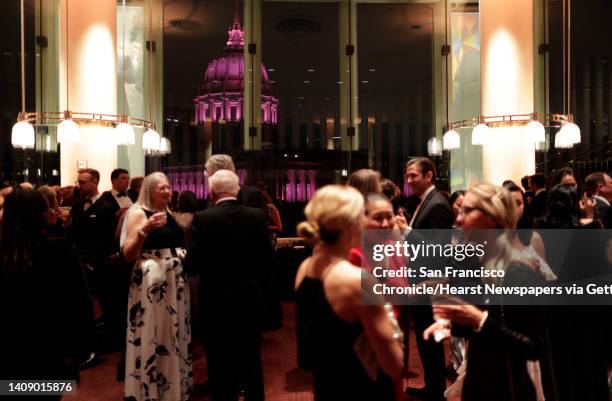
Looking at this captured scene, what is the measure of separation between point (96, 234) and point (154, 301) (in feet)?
5.22

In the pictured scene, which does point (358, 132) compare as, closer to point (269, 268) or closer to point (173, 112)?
point (173, 112)

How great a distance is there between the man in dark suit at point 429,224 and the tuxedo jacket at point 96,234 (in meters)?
2.65

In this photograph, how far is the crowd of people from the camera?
1852 mm

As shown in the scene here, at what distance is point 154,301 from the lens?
343 centimetres

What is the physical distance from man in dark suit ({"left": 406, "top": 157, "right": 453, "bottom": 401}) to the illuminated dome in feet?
18.6

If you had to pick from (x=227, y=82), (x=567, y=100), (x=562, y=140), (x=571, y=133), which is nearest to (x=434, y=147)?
(x=567, y=100)

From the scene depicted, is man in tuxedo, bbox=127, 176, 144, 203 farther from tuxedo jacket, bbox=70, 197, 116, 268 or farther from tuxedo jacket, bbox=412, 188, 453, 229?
tuxedo jacket, bbox=412, 188, 453, 229

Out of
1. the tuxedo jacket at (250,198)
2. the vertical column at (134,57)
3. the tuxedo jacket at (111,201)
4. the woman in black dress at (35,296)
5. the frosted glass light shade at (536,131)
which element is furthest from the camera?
the vertical column at (134,57)

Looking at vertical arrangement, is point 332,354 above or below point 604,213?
below

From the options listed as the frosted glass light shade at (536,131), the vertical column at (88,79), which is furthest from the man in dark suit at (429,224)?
the vertical column at (88,79)

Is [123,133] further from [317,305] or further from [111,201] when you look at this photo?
[317,305]

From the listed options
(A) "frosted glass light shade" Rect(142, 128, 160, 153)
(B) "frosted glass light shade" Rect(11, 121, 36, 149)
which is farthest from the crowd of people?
(A) "frosted glass light shade" Rect(142, 128, 160, 153)

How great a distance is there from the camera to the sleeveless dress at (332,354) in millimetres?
1818

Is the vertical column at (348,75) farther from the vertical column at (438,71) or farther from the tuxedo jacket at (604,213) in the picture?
the tuxedo jacket at (604,213)
